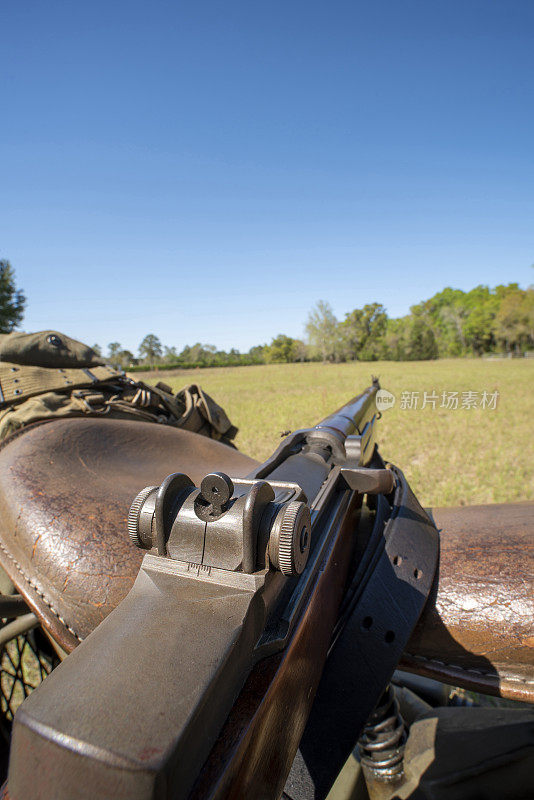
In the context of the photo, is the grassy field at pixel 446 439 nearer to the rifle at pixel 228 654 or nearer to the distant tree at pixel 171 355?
the rifle at pixel 228 654

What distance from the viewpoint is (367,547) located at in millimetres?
1141

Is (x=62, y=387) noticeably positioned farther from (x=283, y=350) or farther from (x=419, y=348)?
(x=283, y=350)

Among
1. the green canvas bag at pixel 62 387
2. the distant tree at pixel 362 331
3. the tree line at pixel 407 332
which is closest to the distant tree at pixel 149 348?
the tree line at pixel 407 332

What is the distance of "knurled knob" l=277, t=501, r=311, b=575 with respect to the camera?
597 mm

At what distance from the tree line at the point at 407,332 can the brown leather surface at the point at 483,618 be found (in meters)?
34.5

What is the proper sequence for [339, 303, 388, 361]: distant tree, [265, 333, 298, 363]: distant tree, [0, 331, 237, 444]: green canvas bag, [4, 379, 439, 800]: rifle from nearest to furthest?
[4, 379, 439, 800]: rifle < [0, 331, 237, 444]: green canvas bag < [339, 303, 388, 361]: distant tree < [265, 333, 298, 363]: distant tree

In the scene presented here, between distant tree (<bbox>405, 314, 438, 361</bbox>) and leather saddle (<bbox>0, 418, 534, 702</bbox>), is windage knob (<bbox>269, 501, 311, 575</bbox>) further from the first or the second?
distant tree (<bbox>405, 314, 438, 361</bbox>)

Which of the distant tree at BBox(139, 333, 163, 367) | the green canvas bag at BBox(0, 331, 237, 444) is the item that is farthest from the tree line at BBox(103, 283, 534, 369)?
the green canvas bag at BBox(0, 331, 237, 444)

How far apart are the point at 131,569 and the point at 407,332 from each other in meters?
59.5

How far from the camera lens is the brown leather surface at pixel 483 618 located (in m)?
0.91

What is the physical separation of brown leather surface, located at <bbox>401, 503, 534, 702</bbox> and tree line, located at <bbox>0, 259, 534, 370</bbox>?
113 feet

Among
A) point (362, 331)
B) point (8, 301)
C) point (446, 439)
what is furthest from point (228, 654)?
point (362, 331)

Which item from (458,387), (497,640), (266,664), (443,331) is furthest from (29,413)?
(443,331)

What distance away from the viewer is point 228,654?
0.52 meters
